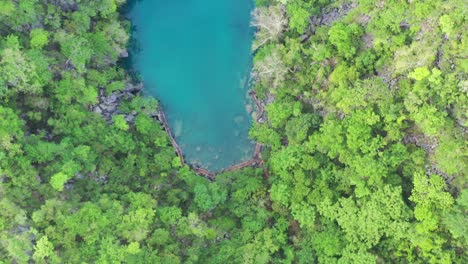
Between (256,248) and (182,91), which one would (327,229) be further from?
(182,91)

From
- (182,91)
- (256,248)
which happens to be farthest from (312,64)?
(256,248)

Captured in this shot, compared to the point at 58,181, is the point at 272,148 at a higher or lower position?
higher

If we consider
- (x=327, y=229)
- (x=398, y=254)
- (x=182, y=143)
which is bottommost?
(x=398, y=254)

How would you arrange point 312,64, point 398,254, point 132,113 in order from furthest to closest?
1. point 132,113
2. point 312,64
3. point 398,254

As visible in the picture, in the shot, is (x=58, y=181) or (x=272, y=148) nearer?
(x=58, y=181)

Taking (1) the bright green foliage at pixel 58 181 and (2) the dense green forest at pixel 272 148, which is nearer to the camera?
(2) the dense green forest at pixel 272 148

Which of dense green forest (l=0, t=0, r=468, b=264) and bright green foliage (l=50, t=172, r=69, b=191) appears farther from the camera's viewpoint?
bright green foliage (l=50, t=172, r=69, b=191)

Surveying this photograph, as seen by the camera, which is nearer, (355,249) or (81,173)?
(355,249)

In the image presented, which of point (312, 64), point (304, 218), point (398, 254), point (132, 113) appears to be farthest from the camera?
point (132, 113)
